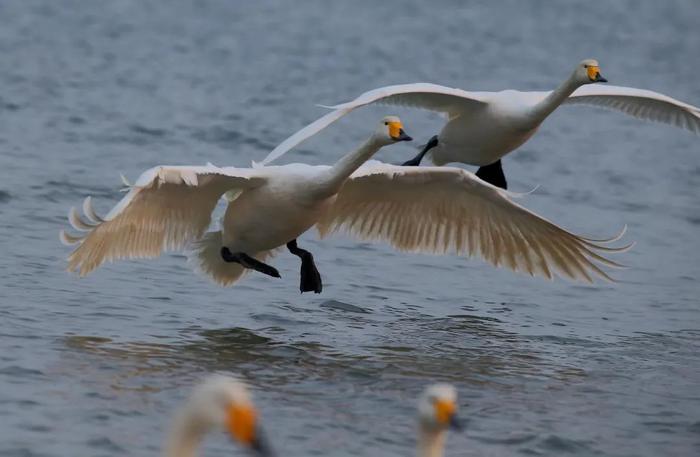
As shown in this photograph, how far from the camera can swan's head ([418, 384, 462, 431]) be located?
7.10 m

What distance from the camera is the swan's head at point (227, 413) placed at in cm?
612

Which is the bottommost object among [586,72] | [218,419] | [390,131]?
[218,419]

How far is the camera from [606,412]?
1010cm

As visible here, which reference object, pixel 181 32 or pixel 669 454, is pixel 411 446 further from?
pixel 181 32

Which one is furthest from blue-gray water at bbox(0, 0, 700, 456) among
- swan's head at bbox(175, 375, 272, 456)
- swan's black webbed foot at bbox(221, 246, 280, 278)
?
swan's head at bbox(175, 375, 272, 456)

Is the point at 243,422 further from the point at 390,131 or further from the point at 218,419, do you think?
the point at 390,131

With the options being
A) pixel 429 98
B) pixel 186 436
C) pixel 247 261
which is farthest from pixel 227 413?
pixel 429 98

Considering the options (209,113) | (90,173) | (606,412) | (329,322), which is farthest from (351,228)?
(209,113)

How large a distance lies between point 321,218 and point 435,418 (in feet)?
13.9

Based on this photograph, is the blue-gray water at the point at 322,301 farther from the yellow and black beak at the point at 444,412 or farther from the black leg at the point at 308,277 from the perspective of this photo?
the yellow and black beak at the point at 444,412

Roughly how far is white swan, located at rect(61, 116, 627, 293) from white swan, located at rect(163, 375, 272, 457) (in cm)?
341

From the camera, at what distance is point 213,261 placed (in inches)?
466

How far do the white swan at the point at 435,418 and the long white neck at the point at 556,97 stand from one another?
5.95 meters

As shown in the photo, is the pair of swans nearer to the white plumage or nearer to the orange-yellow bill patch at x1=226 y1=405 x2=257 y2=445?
the orange-yellow bill patch at x1=226 y1=405 x2=257 y2=445
